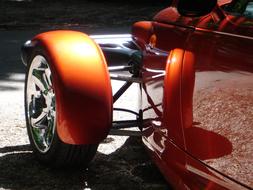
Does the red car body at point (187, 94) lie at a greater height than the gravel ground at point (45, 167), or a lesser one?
greater

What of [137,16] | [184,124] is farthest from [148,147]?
[137,16]

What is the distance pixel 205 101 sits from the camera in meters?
2.57

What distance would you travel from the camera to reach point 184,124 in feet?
8.87

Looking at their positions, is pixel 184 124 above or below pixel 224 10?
below

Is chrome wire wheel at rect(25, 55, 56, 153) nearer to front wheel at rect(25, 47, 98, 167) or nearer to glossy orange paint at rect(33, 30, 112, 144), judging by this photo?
front wheel at rect(25, 47, 98, 167)

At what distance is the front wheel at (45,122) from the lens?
347 cm

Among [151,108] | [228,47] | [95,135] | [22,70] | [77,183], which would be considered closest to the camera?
[228,47]

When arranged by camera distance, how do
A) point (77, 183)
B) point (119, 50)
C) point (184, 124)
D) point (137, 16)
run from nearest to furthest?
point (184, 124) < point (77, 183) < point (119, 50) < point (137, 16)

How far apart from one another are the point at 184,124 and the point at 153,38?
2.74 feet

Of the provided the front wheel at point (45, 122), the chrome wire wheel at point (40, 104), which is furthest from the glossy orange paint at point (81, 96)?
the chrome wire wheel at point (40, 104)

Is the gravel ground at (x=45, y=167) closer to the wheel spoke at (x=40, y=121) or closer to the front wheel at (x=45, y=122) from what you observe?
the front wheel at (x=45, y=122)

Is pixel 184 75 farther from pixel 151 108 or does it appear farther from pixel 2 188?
pixel 2 188

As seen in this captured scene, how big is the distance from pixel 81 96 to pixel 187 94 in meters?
A: 0.67

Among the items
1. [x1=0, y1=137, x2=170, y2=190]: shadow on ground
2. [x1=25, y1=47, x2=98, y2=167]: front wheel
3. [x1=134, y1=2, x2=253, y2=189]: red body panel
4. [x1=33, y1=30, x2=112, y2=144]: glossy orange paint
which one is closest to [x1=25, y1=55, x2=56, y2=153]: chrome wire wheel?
[x1=25, y1=47, x2=98, y2=167]: front wheel
